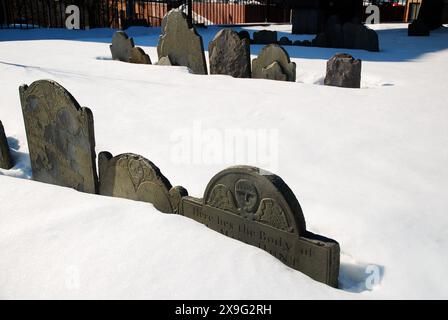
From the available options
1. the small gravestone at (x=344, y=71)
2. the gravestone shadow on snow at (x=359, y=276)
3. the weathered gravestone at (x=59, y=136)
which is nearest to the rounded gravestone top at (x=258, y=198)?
the gravestone shadow on snow at (x=359, y=276)

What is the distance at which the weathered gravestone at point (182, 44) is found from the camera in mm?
7094

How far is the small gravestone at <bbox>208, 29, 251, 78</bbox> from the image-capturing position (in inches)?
265

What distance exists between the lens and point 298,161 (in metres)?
3.64

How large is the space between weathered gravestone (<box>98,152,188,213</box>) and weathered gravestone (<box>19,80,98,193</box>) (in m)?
0.19

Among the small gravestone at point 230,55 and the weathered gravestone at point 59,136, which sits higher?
the small gravestone at point 230,55

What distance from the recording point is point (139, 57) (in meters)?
8.01

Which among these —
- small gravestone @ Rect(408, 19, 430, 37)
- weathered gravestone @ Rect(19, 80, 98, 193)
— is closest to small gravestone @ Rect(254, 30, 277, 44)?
small gravestone @ Rect(408, 19, 430, 37)

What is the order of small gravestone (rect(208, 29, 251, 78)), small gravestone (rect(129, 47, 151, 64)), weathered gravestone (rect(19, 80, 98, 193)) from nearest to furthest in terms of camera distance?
weathered gravestone (rect(19, 80, 98, 193))
small gravestone (rect(208, 29, 251, 78))
small gravestone (rect(129, 47, 151, 64))

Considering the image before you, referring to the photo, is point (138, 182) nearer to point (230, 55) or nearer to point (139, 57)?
point (230, 55)

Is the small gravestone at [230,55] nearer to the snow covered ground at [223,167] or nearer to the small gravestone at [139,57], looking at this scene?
the snow covered ground at [223,167]

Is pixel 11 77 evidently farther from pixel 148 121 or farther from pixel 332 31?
pixel 332 31

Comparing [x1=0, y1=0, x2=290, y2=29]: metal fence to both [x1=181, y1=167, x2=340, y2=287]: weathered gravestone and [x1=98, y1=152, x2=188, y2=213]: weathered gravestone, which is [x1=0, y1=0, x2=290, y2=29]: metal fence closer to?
[x1=98, y1=152, x2=188, y2=213]: weathered gravestone

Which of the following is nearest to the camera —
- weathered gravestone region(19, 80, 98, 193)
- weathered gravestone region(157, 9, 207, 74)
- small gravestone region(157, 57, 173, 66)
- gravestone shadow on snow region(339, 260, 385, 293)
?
gravestone shadow on snow region(339, 260, 385, 293)

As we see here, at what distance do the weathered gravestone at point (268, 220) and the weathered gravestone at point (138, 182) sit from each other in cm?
33
